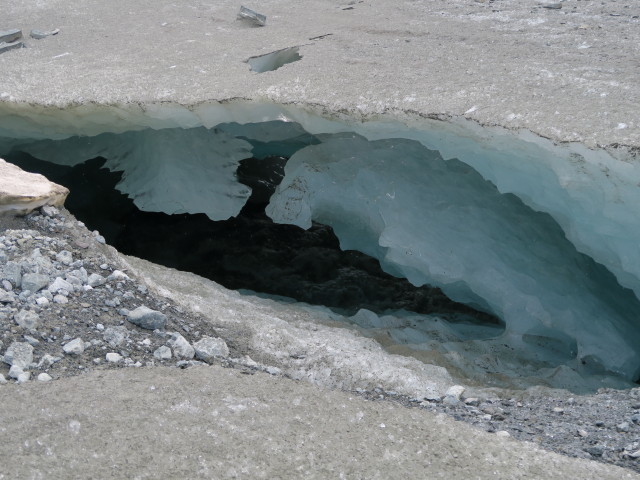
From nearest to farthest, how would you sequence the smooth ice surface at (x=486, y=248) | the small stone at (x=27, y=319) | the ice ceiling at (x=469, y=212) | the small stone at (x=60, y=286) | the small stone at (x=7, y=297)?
the small stone at (x=27, y=319)
the small stone at (x=7, y=297)
the small stone at (x=60, y=286)
the ice ceiling at (x=469, y=212)
the smooth ice surface at (x=486, y=248)

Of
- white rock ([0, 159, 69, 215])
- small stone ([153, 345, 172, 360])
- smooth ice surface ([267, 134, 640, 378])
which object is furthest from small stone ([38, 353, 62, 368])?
smooth ice surface ([267, 134, 640, 378])

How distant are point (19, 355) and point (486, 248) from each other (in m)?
2.54

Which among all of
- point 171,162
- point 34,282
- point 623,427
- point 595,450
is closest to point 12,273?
point 34,282

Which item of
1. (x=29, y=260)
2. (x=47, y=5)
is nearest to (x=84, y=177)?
(x=47, y=5)

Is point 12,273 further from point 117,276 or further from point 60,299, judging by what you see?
point 117,276

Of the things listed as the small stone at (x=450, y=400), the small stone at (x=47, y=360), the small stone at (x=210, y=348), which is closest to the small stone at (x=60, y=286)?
the small stone at (x=47, y=360)

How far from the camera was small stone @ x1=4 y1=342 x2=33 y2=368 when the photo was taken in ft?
7.11

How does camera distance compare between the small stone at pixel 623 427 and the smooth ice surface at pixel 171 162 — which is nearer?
the small stone at pixel 623 427

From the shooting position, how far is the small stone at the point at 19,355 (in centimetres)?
217

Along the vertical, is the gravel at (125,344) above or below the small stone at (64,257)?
below

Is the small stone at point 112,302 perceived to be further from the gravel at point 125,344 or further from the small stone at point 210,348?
the small stone at point 210,348

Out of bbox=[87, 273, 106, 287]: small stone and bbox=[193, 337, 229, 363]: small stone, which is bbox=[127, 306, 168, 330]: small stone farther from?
bbox=[87, 273, 106, 287]: small stone

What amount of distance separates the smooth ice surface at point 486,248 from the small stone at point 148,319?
1782 millimetres

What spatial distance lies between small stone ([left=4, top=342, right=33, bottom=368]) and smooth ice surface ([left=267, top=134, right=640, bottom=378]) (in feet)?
7.21
